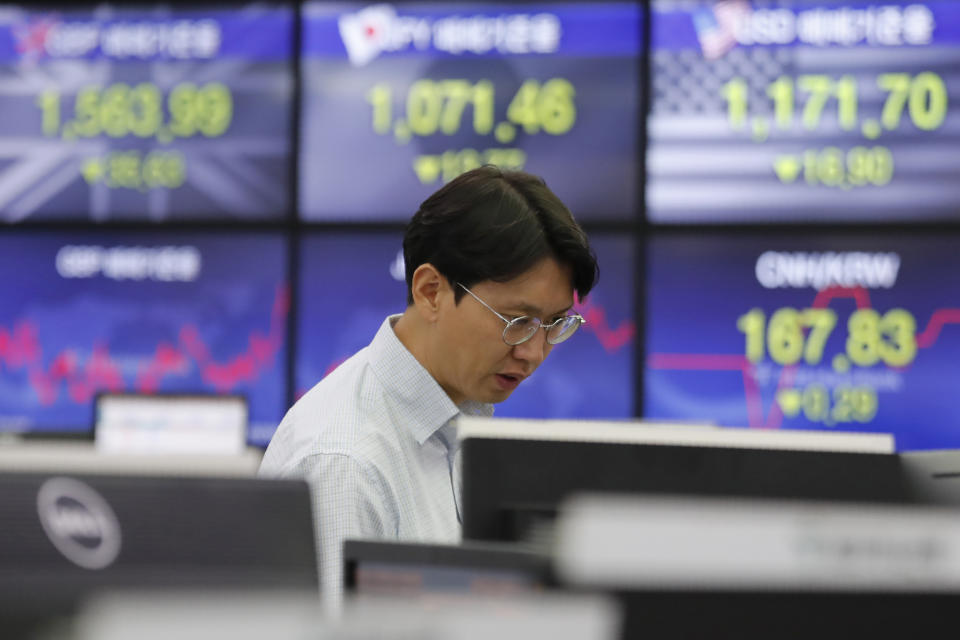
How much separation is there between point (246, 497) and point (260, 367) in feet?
11.5

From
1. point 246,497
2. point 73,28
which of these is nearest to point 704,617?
point 246,497

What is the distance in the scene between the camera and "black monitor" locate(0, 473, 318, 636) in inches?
24.4

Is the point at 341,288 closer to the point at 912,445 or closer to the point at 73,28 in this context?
the point at 73,28

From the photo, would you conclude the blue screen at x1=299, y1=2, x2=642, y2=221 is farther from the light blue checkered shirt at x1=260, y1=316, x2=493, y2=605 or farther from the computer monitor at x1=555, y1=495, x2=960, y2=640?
the computer monitor at x1=555, y1=495, x2=960, y2=640

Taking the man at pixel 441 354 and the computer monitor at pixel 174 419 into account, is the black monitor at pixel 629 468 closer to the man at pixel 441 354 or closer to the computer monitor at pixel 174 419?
the man at pixel 441 354

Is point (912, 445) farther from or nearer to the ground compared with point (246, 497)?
nearer to the ground

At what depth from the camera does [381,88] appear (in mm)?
4059

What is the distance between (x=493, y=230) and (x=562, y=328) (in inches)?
9.8

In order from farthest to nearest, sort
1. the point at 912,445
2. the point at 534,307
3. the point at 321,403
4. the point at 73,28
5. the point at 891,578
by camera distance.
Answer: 1. the point at 73,28
2. the point at 912,445
3. the point at 534,307
4. the point at 321,403
5. the point at 891,578

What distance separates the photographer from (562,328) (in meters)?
1.84

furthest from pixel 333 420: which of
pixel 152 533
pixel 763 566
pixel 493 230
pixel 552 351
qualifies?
pixel 552 351

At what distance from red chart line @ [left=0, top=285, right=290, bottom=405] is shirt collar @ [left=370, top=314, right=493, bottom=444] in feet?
8.26

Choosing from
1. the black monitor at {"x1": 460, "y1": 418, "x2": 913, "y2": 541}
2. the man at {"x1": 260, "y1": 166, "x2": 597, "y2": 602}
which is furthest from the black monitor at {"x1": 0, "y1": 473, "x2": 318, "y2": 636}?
the man at {"x1": 260, "y1": 166, "x2": 597, "y2": 602}

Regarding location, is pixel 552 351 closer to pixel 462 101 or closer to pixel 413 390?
pixel 462 101
